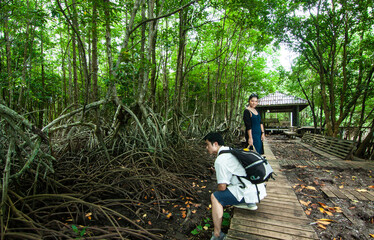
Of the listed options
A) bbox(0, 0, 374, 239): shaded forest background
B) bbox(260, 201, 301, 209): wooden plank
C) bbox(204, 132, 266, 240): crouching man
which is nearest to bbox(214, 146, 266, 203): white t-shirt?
bbox(204, 132, 266, 240): crouching man


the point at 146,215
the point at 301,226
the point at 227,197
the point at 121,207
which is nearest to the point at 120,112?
the point at 121,207

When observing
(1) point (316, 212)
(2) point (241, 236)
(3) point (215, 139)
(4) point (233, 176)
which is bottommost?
(1) point (316, 212)

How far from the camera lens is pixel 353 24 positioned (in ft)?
20.8

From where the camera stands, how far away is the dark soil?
222cm

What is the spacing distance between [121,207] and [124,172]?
2.37 ft

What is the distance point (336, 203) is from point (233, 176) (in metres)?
2.10

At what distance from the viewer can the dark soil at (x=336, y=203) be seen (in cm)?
222

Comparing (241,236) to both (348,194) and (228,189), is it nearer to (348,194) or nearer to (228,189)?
(228,189)

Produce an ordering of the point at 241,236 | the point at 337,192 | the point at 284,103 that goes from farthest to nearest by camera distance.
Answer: the point at 284,103
the point at 337,192
the point at 241,236

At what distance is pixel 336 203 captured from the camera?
9.64 ft

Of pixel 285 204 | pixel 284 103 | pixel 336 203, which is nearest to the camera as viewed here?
pixel 285 204

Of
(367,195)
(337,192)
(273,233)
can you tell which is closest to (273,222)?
(273,233)

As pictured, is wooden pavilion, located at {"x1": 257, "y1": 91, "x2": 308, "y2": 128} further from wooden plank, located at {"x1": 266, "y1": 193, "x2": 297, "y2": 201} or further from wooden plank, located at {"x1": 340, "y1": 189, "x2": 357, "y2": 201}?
wooden plank, located at {"x1": 266, "y1": 193, "x2": 297, "y2": 201}

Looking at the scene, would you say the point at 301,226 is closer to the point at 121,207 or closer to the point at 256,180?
the point at 256,180
